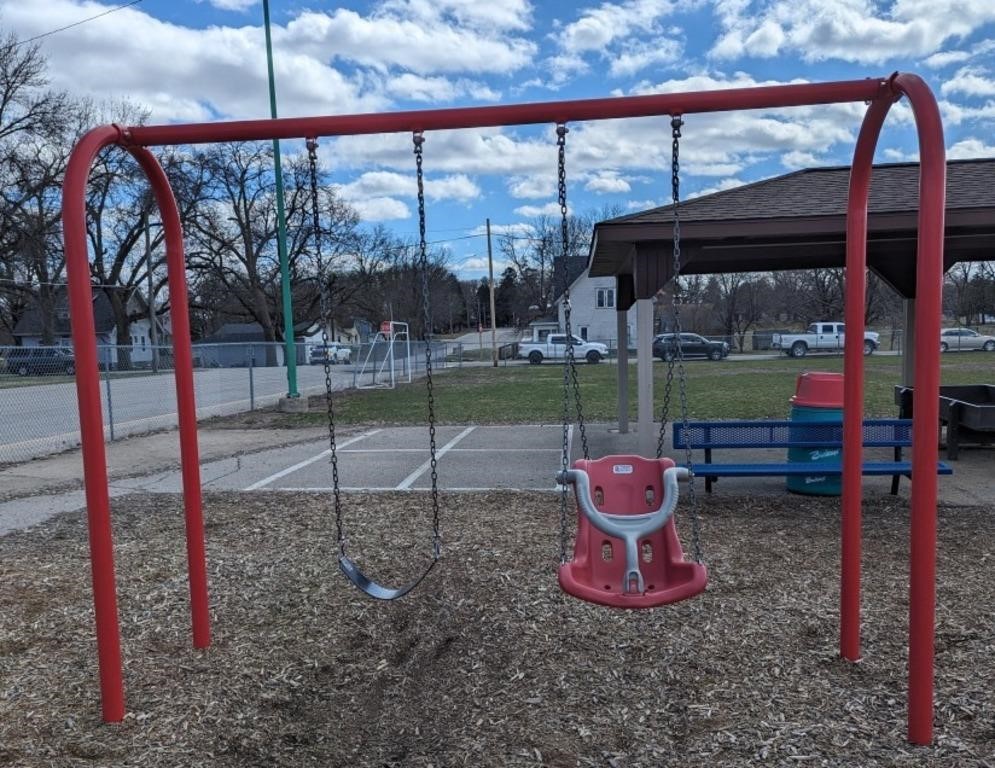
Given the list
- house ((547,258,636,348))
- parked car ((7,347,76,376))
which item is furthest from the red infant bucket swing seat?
house ((547,258,636,348))

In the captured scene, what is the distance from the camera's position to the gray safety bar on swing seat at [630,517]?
3.18 m

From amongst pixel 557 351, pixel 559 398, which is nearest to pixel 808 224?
pixel 559 398

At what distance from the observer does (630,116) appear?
117 inches

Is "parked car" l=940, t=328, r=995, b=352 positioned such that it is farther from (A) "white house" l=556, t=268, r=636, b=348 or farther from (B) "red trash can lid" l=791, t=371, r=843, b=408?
(B) "red trash can lid" l=791, t=371, r=843, b=408

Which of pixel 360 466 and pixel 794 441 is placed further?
pixel 360 466

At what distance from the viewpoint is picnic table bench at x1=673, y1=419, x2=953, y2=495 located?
5.50m

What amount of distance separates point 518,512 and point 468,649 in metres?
2.40

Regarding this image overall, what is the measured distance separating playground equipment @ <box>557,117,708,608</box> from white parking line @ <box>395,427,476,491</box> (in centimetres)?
361

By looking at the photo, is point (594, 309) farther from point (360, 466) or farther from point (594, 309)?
point (360, 466)

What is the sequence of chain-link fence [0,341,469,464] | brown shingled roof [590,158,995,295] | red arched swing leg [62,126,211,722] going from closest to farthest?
red arched swing leg [62,126,211,722]
brown shingled roof [590,158,995,295]
chain-link fence [0,341,469,464]

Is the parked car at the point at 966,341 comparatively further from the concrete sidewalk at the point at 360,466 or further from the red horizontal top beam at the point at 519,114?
the red horizontal top beam at the point at 519,114

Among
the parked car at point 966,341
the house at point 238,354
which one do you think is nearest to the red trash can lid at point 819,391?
the house at point 238,354

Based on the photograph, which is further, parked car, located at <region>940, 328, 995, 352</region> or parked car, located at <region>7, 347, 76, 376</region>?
parked car, located at <region>940, 328, 995, 352</region>

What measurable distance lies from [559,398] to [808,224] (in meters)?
9.55
